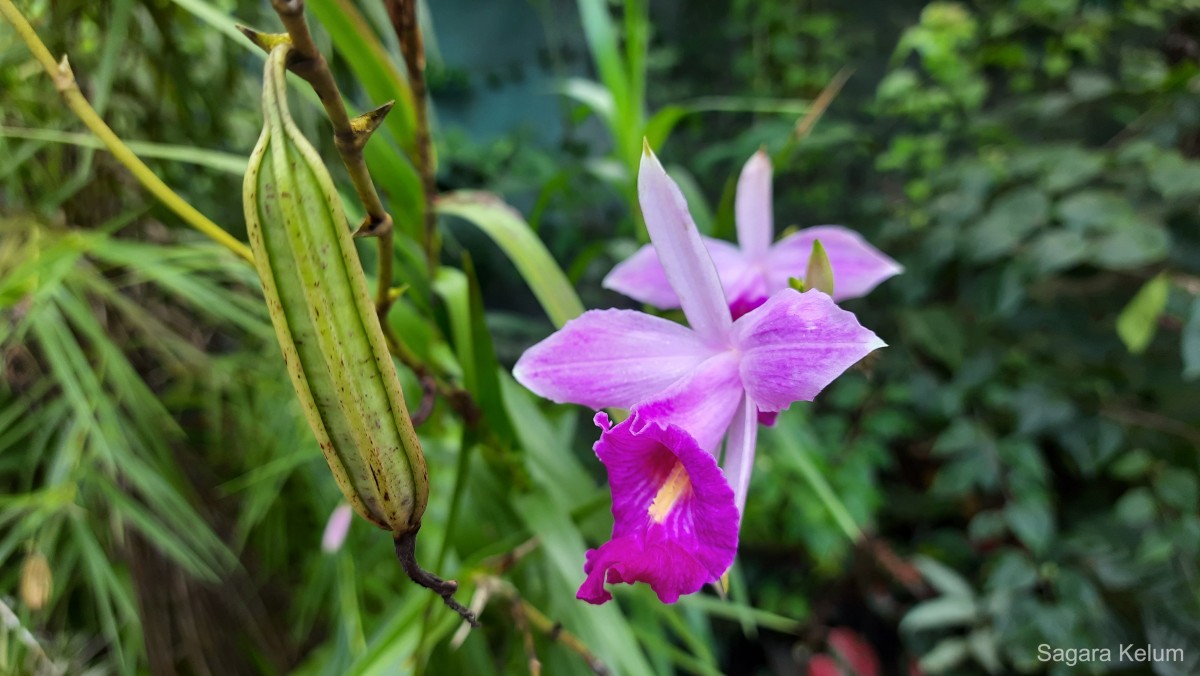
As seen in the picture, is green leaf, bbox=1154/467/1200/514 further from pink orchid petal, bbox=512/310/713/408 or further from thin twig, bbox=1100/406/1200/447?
pink orchid petal, bbox=512/310/713/408

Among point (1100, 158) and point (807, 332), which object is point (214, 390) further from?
point (1100, 158)

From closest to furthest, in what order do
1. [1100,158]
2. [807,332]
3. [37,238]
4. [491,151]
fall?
[807,332] < [37,238] < [1100,158] < [491,151]

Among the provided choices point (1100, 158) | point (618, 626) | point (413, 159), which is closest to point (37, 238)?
point (413, 159)

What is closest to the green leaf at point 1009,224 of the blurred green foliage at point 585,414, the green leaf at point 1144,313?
the blurred green foliage at point 585,414

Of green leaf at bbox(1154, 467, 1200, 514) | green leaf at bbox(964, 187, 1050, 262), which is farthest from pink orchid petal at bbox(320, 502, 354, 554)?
green leaf at bbox(1154, 467, 1200, 514)

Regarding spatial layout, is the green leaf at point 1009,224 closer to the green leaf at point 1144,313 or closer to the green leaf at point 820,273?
the green leaf at point 1144,313

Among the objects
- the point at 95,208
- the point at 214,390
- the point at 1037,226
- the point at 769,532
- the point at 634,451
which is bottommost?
the point at 769,532

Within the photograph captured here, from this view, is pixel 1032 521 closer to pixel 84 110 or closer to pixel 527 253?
pixel 527 253
